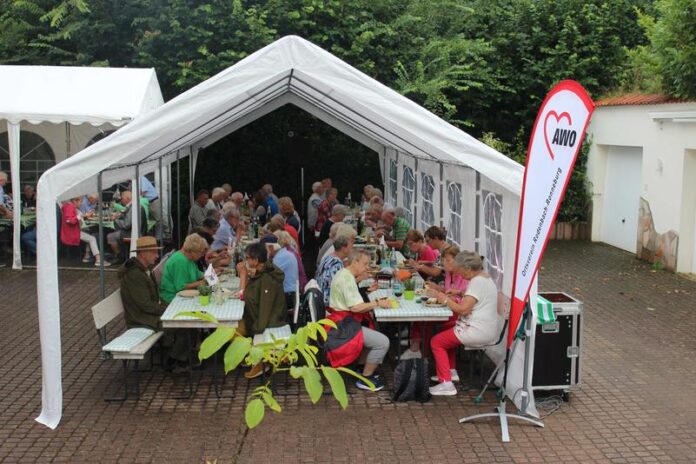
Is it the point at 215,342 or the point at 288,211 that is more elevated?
the point at 215,342

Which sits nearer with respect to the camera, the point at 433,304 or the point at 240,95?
the point at 240,95

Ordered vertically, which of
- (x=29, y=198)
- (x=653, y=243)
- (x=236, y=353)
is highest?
(x=236, y=353)

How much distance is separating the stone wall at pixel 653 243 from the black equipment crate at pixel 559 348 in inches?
301

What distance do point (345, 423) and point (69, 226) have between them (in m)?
8.91

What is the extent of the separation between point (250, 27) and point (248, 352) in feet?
51.7

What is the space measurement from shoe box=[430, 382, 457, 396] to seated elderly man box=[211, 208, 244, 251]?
4400 mm

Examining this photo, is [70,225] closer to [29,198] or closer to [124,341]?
[29,198]

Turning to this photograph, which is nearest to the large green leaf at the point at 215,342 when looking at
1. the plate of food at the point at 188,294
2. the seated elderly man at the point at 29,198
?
the plate of food at the point at 188,294

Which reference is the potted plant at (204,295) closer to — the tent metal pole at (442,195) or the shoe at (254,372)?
the shoe at (254,372)

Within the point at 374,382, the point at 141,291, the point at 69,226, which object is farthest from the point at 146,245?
the point at 69,226

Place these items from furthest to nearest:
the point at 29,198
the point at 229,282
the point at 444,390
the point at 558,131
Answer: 1. the point at 29,198
2. the point at 229,282
3. the point at 444,390
4. the point at 558,131

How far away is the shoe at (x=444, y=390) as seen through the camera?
739 cm

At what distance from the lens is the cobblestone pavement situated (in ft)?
20.1

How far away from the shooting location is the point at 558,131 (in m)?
Answer: 5.94
